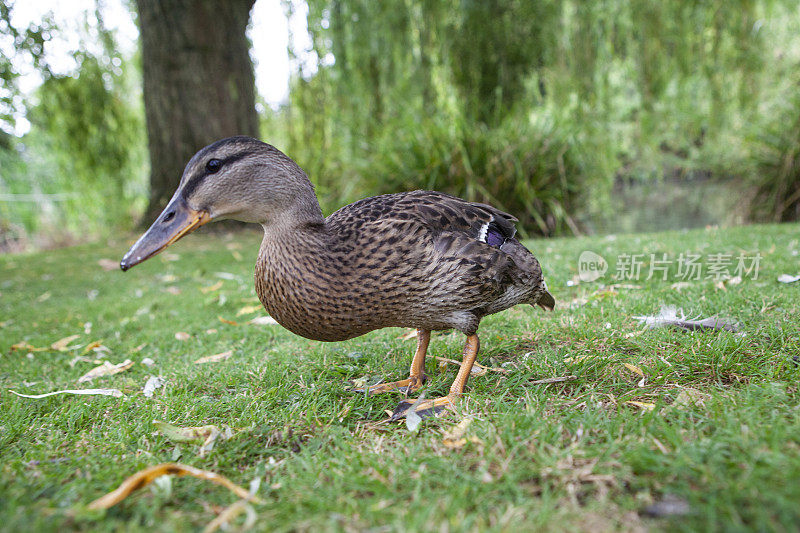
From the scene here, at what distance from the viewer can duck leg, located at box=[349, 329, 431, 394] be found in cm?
245

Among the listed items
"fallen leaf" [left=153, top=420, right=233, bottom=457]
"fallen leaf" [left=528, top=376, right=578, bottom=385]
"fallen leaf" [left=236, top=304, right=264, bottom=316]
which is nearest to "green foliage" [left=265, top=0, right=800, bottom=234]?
"fallen leaf" [left=236, top=304, right=264, bottom=316]

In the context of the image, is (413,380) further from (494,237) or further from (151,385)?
(151,385)

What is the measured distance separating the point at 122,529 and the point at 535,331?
2223 mm

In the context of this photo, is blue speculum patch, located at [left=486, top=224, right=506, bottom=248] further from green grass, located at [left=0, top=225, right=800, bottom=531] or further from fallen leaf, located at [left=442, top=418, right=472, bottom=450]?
fallen leaf, located at [left=442, top=418, right=472, bottom=450]

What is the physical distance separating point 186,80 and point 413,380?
7142mm

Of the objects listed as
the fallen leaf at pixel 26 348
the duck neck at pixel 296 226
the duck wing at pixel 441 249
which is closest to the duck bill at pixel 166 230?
the duck neck at pixel 296 226

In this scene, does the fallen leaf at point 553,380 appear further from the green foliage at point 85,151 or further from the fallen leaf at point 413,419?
the green foliage at point 85,151

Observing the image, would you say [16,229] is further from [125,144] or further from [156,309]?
[156,309]

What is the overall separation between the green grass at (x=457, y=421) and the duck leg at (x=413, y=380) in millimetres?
65

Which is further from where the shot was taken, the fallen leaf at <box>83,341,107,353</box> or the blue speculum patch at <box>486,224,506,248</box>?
the fallen leaf at <box>83,341,107,353</box>

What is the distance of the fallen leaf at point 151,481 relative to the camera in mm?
1480

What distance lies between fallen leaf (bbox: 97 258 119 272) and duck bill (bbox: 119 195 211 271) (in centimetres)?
514

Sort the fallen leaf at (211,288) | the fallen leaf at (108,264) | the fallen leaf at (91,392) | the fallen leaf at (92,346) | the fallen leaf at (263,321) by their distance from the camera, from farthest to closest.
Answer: the fallen leaf at (108,264) → the fallen leaf at (211,288) → the fallen leaf at (263,321) → the fallen leaf at (92,346) → the fallen leaf at (91,392)

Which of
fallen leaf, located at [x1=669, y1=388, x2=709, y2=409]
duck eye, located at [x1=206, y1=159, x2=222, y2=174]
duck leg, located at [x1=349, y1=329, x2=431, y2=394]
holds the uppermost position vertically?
duck eye, located at [x1=206, y1=159, x2=222, y2=174]
